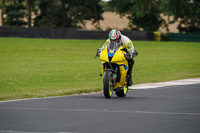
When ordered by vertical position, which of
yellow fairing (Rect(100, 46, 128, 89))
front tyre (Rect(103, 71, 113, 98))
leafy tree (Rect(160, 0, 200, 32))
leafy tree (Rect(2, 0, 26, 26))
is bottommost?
leafy tree (Rect(2, 0, 26, 26))

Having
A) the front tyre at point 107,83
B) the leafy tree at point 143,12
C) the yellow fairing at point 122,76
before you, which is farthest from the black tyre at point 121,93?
the leafy tree at point 143,12

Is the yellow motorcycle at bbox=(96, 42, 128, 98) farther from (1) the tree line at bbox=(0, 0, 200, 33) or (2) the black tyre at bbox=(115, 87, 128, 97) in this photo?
(1) the tree line at bbox=(0, 0, 200, 33)

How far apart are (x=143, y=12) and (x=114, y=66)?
184 feet

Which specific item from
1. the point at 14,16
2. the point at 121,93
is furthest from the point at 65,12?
the point at 121,93

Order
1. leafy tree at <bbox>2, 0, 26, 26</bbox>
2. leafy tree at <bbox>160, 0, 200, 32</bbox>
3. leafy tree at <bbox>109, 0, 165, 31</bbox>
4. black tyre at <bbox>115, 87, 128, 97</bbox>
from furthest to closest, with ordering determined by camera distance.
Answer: leafy tree at <bbox>2, 0, 26, 26</bbox> < leafy tree at <bbox>109, 0, 165, 31</bbox> < leafy tree at <bbox>160, 0, 200, 32</bbox> < black tyre at <bbox>115, 87, 128, 97</bbox>

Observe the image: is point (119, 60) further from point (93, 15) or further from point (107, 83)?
point (93, 15)

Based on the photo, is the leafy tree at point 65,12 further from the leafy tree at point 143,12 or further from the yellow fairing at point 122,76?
the yellow fairing at point 122,76

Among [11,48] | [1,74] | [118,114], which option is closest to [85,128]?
[118,114]

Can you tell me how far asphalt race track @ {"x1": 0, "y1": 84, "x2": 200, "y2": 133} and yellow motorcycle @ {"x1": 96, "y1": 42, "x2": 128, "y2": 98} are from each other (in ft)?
1.03

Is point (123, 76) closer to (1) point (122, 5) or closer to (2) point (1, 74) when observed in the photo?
(2) point (1, 74)

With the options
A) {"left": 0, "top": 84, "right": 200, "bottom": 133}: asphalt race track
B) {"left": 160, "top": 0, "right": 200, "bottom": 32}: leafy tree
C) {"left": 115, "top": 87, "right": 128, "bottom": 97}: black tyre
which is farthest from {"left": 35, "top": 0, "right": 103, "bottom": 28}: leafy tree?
{"left": 0, "top": 84, "right": 200, "bottom": 133}: asphalt race track

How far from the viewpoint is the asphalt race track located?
8.48 metres

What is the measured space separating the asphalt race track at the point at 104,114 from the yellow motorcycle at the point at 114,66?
314 mm

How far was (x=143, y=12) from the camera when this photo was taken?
68.4 m
